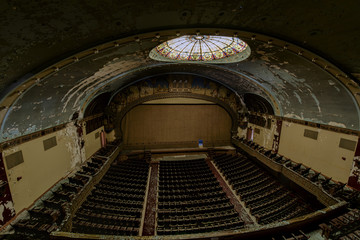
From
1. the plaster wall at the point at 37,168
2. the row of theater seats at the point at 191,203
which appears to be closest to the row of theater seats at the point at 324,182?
the row of theater seats at the point at 191,203

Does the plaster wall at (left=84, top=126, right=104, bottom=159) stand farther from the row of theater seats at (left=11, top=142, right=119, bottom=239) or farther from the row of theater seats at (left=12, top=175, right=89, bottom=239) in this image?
the row of theater seats at (left=12, top=175, right=89, bottom=239)

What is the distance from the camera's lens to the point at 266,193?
26.8 feet

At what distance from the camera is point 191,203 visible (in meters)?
7.24

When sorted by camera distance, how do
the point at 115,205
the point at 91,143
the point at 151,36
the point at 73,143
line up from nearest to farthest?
1. the point at 151,36
2. the point at 115,205
3. the point at 73,143
4. the point at 91,143

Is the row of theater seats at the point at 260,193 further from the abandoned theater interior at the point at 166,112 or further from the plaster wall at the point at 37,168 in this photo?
the plaster wall at the point at 37,168

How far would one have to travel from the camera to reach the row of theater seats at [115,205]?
569 cm

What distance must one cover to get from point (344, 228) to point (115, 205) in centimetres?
861

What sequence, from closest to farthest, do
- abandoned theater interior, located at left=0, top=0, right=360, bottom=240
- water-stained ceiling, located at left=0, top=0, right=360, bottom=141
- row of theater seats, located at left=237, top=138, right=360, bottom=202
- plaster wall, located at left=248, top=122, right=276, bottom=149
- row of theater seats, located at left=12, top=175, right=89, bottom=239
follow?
water-stained ceiling, located at left=0, top=0, right=360, bottom=141, abandoned theater interior, located at left=0, top=0, right=360, bottom=240, row of theater seats, located at left=12, top=175, right=89, bottom=239, row of theater seats, located at left=237, top=138, right=360, bottom=202, plaster wall, located at left=248, top=122, right=276, bottom=149

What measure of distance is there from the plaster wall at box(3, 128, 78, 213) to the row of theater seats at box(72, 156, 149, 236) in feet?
7.13

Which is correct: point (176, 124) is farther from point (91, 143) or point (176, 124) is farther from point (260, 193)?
point (260, 193)

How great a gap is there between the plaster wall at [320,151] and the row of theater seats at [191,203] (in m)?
5.80

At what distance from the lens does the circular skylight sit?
7.36 meters

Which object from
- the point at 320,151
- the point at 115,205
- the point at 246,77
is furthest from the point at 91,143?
the point at 320,151

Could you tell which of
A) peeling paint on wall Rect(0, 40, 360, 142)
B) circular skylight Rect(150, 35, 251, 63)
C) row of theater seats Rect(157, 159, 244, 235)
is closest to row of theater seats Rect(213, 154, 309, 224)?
row of theater seats Rect(157, 159, 244, 235)
